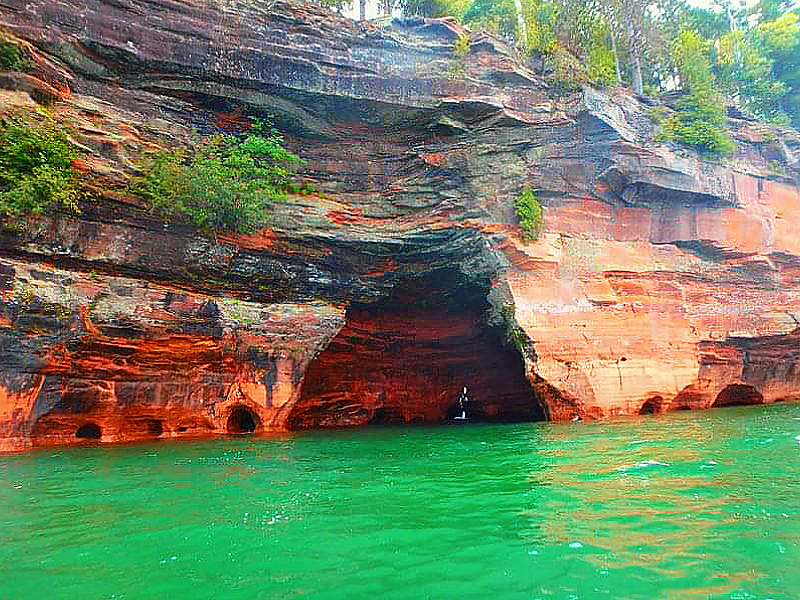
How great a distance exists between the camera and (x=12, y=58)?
528 inches

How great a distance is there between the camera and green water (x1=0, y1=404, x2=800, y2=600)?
13.1 ft

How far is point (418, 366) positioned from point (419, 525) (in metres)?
15.6

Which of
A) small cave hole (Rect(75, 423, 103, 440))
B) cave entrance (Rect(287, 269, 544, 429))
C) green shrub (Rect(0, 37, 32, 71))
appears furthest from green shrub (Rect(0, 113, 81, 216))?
cave entrance (Rect(287, 269, 544, 429))

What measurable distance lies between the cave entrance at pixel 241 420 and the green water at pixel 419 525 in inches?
212

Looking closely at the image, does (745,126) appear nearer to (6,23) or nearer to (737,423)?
(737,423)

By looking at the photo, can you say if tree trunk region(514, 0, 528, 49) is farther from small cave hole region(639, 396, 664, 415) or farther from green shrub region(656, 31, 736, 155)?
small cave hole region(639, 396, 664, 415)

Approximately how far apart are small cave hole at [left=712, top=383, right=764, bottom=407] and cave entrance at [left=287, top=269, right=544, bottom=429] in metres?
5.82

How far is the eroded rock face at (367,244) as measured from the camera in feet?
45.1

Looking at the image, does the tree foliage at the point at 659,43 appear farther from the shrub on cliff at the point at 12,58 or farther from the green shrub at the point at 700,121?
the shrub on cliff at the point at 12,58

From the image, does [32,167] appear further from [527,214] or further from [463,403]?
[463,403]

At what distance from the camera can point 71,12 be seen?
14438 millimetres

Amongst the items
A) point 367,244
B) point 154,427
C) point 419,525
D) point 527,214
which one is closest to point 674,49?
point 527,214

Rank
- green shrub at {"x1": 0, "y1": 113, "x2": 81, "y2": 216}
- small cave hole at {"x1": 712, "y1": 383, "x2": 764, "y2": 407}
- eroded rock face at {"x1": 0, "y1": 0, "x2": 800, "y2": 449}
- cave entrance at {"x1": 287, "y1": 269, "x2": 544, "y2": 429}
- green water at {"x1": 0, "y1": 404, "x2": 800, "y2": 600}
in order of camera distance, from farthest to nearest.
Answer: small cave hole at {"x1": 712, "y1": 383, "x2": 764, "y2": 407} < cave entrance at {"x1": 287, "y1": 269, "x2": 544, "y2": 429} < eroded rock face at {"x1": 0, "y1": 0, "x2": 800, "y2": 449} < green shrub at {"x1": 0, "y1": 113, "x2": 81, "y2": 216} < green water at {"x1": 0, "y1": 404, "x2": 800, "y2": 600}

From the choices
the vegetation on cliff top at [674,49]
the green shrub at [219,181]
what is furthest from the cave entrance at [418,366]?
the vegetation on cliff top at [674,49]
